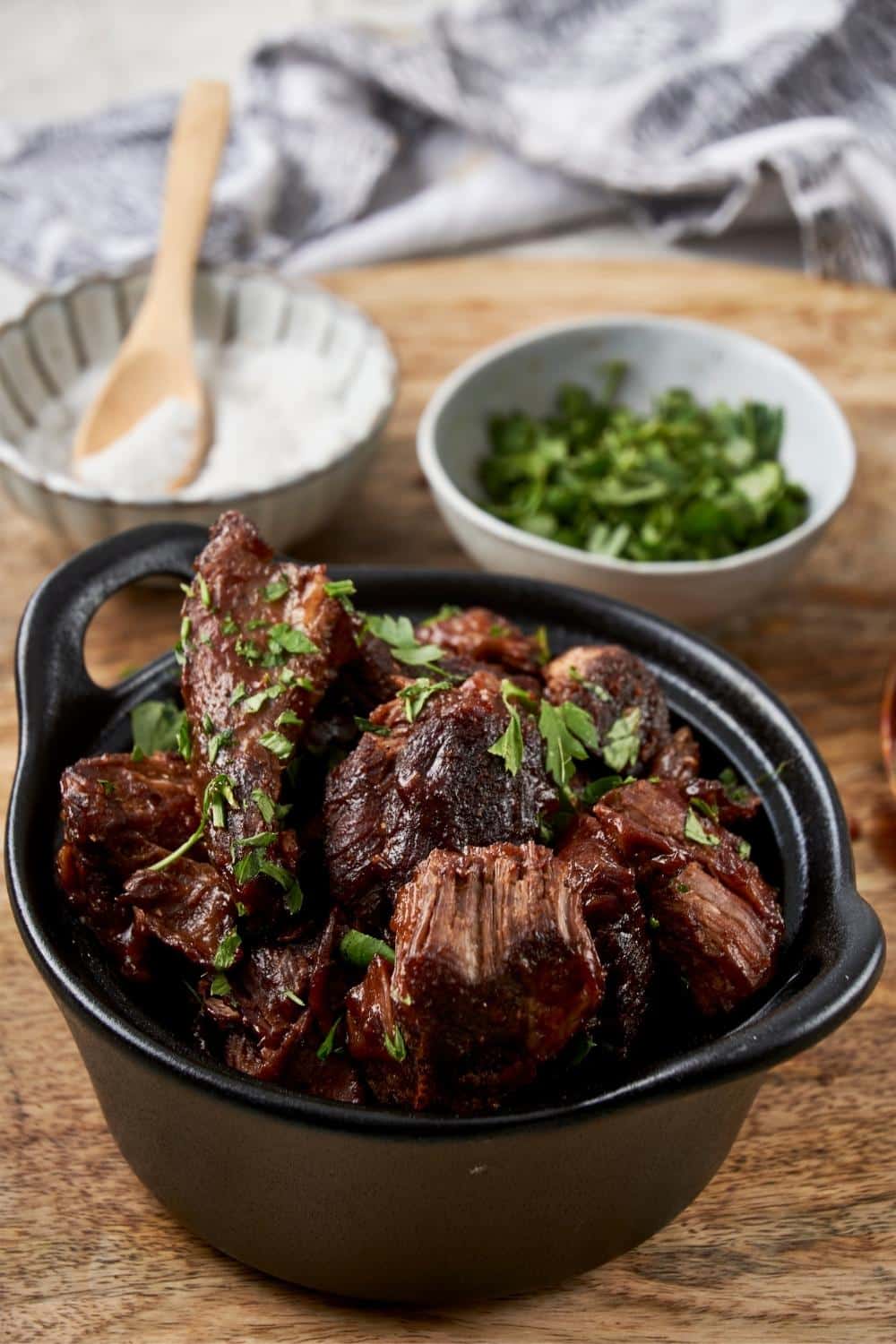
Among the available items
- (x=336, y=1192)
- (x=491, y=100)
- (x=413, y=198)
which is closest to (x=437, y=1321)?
(x=336, y=1192)

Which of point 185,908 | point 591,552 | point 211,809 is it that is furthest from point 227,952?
point 591,552

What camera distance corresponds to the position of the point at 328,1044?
1.97 m

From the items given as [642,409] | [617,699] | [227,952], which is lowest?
[642,409]

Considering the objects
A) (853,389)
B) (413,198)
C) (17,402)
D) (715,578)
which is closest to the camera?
(715,578)

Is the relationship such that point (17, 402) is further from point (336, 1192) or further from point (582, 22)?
point (582, 22)

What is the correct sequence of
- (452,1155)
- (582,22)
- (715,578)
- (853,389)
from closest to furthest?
(452,1155) → (715,578) → (853,389) → (582,22)

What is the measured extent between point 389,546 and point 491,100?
2365mm

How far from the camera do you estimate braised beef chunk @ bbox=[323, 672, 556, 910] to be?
6.66 ft

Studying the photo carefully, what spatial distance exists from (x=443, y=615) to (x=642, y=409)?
1662 mm

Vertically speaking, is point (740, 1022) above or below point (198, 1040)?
below

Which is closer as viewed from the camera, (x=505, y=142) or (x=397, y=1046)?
(x=397, y=1046)

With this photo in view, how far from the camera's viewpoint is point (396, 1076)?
1909mm

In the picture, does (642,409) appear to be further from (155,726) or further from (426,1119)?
(426,1119)

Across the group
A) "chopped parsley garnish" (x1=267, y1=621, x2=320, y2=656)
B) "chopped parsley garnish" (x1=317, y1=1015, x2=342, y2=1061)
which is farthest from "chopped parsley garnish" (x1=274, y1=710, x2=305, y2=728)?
"chopped parsley garnish" (x1=317, y1=1015, x2=342, y2=1061)
